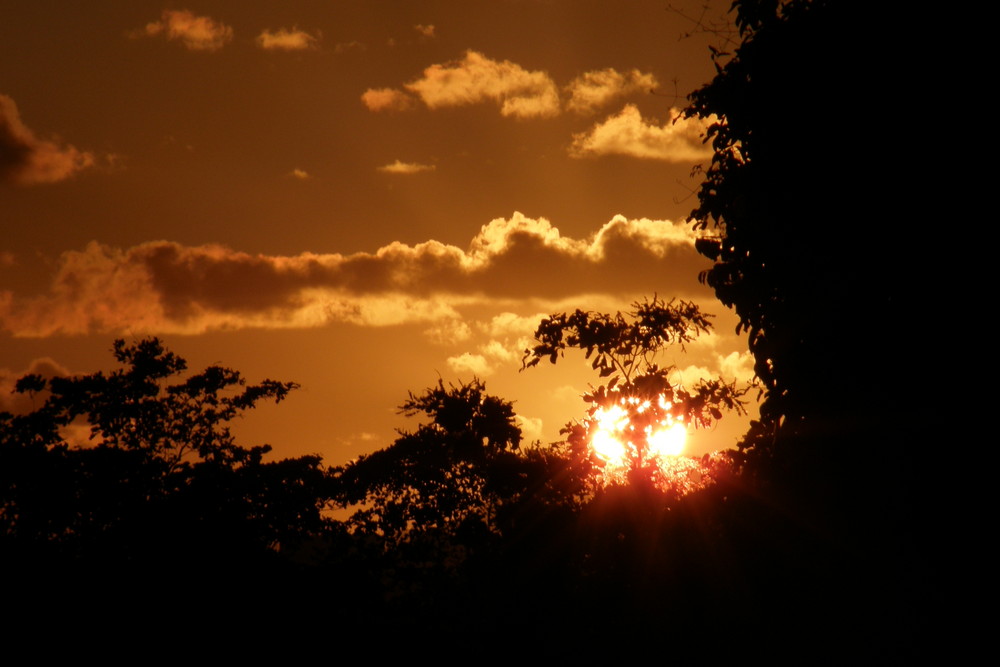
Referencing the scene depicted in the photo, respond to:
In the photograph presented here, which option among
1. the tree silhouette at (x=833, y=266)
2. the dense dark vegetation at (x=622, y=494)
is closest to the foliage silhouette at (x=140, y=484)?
the dense dark vegetation at (x=622, y=494)

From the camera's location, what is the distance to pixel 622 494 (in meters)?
22.1

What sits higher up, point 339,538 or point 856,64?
point 856,64

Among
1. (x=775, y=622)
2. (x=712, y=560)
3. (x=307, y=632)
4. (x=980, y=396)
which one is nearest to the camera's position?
(x=980, y=396)

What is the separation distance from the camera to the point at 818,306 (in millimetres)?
10578

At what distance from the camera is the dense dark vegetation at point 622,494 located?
10320 millimetres

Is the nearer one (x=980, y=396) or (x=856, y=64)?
(x=980, y=396)

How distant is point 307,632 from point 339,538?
20.3 feet

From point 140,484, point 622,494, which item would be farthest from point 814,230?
point 140,484

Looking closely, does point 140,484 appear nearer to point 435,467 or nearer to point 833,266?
point 435,467

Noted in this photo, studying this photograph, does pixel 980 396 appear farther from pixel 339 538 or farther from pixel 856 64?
pixel 339 538

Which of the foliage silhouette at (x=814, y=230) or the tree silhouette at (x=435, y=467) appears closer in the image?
the foliage silhouette at (x=814, y=230)

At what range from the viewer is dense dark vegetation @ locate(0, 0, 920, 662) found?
1032 centimetres

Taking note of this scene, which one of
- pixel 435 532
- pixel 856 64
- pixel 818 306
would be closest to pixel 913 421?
pixel 818 306

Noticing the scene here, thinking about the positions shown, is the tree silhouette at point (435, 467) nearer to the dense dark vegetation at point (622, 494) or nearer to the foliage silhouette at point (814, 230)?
the dense dark vegetation at point (622, 494)
